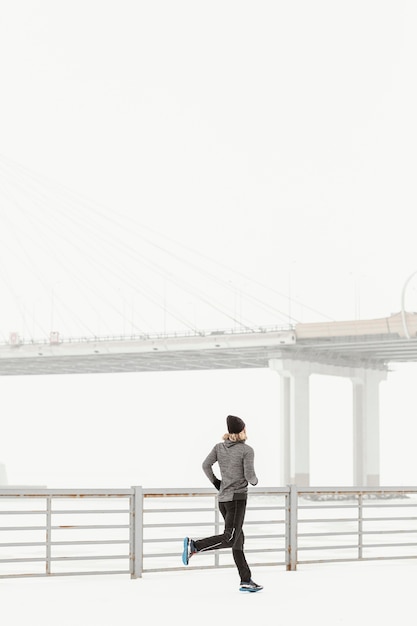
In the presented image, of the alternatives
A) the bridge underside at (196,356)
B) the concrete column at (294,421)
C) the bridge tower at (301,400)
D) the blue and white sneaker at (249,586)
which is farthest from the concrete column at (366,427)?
the blue and white sneaker at (249,586)

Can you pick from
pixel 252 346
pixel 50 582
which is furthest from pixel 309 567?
pixel 252 346

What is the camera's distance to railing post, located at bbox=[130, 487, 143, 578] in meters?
13.5

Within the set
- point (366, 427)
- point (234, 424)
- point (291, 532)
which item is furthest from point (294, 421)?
point (234, 424)

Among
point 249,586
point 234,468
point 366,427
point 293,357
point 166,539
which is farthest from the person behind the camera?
point 366,427

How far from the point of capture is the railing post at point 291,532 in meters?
14.5

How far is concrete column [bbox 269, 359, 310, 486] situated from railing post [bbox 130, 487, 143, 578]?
→ 166 ft

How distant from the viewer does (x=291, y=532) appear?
14.5m

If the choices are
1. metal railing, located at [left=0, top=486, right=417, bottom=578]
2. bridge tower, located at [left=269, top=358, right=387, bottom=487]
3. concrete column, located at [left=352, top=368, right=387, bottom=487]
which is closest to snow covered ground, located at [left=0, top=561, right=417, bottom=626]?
metal railing, located at [left=0, top=486, right=417, bottom=578]

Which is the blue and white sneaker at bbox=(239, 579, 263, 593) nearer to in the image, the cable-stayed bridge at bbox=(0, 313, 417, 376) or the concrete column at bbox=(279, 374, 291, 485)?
the cable-stayed bridge at bbox=(0, 313, 417, 376)

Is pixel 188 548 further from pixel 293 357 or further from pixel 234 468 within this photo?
pixel 293 357

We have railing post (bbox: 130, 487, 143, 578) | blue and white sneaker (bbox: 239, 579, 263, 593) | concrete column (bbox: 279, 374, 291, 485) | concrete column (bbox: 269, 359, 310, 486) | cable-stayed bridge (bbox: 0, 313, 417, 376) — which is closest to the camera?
blue and white sneaker (bbox: 239, 579, 263, 593)

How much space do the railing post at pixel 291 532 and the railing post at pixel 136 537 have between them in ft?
6.55

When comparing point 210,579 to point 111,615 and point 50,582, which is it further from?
point 111,615

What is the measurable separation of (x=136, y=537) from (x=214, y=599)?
1.94 m
